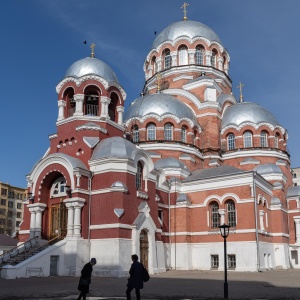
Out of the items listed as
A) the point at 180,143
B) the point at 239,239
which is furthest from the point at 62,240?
the point at 180,143

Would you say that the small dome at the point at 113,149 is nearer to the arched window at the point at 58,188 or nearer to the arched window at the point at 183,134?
the arched window at the point at 58,188

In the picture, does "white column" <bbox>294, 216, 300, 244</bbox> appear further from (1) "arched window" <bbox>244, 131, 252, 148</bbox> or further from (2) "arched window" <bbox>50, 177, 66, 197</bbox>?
(2) "arched window" <bbox>50, 177, 66, 197</bbox>

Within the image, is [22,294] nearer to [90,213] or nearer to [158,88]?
[90,213]

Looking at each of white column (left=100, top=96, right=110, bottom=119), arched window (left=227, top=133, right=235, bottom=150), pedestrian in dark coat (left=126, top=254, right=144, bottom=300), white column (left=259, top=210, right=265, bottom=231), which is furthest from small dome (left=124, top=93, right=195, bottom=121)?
pedestrian in dark coat (left=126, top=254, right=144, bottom=300)

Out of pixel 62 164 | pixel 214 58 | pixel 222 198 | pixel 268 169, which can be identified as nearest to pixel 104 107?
pixel 62 164

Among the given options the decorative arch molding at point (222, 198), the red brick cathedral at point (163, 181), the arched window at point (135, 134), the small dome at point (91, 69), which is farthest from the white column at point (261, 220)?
the small dome at point (91, 69)

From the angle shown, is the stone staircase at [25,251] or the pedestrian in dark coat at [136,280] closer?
the pedestrian in dark coat at [136,280]

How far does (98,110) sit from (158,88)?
12104 mm

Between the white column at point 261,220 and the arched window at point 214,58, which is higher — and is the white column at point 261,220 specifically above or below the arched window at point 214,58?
below

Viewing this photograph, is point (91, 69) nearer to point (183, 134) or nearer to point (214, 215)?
point (183, 134)

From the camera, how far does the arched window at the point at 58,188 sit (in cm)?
2641

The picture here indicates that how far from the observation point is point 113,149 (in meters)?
25.4

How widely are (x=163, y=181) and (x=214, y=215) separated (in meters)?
4.29

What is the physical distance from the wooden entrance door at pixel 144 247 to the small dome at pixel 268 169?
1361 cm
